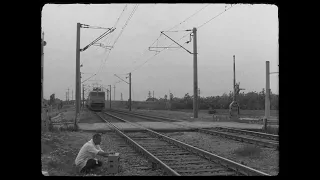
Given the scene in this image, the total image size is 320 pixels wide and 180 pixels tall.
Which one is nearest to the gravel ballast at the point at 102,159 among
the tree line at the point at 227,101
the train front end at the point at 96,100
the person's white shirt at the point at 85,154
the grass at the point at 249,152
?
the person's white shirt at the point at 85,154

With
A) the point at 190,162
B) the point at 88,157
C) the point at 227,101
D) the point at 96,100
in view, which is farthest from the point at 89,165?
the point at 227,101

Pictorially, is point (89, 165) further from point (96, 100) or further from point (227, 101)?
point (227, 101)

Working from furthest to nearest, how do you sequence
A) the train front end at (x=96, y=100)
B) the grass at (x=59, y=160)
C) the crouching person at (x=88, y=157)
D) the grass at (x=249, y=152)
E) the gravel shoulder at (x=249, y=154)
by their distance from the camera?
the train front end at (x=96, y=100) < the grass at (x=249, y=152) < the gravel shoulder at (x=249, y=154) < the grass at (x=59, y=160) < the crouching person at (x=88, y=157)

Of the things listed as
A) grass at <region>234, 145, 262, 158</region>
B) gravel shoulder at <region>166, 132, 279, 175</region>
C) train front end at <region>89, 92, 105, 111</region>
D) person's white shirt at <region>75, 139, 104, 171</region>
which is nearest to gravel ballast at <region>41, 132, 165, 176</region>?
person's white shirt at <region>75, 139, 104, 171</region>

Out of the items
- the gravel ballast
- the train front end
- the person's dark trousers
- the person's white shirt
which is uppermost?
the train front end

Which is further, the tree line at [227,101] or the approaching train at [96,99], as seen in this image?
the tree line at [227,101]

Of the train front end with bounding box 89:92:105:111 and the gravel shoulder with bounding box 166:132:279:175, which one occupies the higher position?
the train front end with bounding box 89:92:105:111

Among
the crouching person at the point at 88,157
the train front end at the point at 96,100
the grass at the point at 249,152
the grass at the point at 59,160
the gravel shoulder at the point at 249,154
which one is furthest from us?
the train front end at the point at 96,100

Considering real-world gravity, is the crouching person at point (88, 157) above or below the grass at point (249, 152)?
above

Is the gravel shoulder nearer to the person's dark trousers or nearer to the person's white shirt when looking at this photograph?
the person's dark trousers

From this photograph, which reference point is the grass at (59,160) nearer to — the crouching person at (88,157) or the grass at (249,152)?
the crouching person at (88,157)

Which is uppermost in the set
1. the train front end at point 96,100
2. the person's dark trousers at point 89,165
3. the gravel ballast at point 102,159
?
the train front end at point 96,100

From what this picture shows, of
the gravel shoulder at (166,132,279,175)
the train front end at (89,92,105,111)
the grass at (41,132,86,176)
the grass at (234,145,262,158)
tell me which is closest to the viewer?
the grass at (41,132,86,176)
